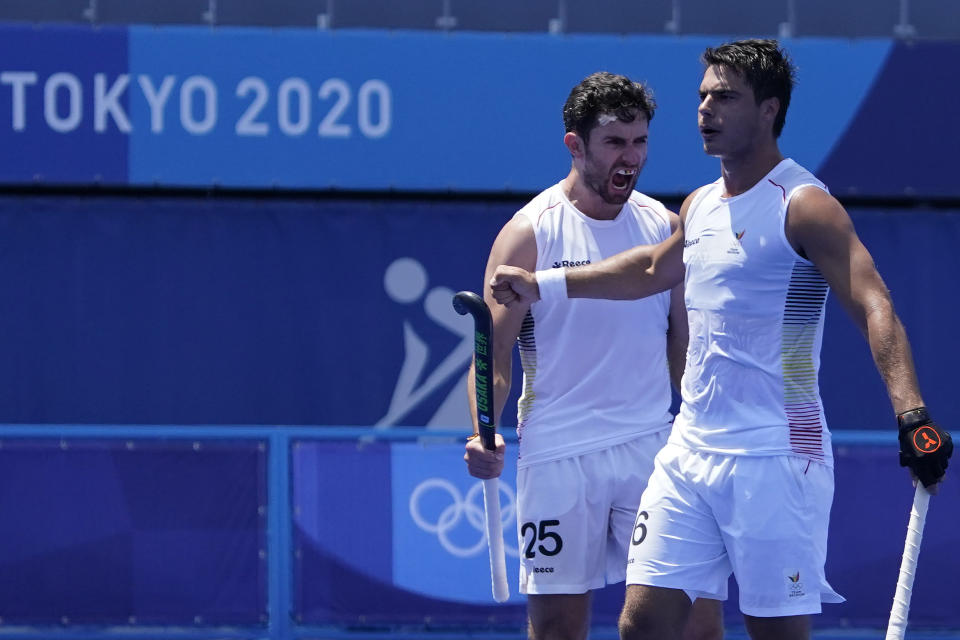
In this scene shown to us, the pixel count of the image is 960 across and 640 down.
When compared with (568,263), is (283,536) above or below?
below

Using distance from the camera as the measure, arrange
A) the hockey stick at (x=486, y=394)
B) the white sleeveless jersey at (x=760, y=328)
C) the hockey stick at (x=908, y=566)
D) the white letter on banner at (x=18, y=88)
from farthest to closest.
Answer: the white letter on banner at (x=18, y=88) → the hockey stick at (x=486, y=394) → the white sleeveless jersey at (x=760, y=328) → the hockey stick at (x=908, y=566)

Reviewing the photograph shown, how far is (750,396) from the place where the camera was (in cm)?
411

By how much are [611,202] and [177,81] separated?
641 centimetres

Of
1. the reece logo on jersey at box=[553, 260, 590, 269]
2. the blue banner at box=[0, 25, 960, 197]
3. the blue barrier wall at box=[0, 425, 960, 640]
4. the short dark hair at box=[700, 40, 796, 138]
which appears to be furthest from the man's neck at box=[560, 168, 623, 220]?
the blue banner at box=[0, 25, 960, 197]

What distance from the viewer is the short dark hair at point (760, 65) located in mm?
4109

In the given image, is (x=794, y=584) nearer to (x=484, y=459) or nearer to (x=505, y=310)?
(x=484, y=459)

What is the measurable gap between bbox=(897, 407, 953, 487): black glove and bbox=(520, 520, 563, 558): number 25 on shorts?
1389 mm

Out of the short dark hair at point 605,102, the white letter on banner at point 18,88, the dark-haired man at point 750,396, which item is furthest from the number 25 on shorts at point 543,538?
the white letter on banner at point 18,88

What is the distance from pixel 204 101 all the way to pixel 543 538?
264 inches

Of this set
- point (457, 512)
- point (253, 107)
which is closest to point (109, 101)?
point (253, 107)

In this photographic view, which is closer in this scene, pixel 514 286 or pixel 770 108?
pixel 770 108

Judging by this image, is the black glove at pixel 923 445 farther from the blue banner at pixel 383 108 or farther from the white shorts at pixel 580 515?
the blue banner at pixel 383 108

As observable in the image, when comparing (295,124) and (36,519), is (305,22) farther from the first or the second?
(36,519)

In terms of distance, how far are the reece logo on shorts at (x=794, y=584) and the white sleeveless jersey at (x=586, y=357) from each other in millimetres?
884
